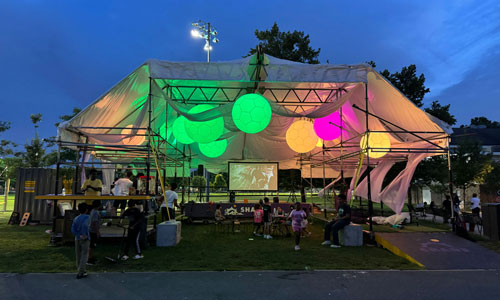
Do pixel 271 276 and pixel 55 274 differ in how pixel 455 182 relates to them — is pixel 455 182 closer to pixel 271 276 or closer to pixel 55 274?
pixel 271 276

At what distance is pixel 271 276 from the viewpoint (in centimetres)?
542

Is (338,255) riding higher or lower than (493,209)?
lower

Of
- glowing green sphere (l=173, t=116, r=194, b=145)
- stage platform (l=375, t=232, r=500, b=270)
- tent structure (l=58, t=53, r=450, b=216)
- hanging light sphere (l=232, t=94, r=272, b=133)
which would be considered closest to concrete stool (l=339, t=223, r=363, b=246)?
stage platform (l=375, t=232, r=500, b=270)

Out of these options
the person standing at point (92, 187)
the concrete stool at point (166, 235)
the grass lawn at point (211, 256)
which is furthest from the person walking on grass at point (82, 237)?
the person standing at point (92, 187)

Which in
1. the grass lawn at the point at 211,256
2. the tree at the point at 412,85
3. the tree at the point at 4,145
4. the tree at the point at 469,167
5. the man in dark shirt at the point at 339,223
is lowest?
the grass lawn at the point at 211,256

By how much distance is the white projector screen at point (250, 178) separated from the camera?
16219mm

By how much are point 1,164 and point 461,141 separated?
35.0 metres

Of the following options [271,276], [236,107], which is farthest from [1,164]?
[271,276]

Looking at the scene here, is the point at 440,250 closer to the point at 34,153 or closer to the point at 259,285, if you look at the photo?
the point at 259,285

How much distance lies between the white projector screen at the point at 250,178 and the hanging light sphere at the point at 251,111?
30.3ft

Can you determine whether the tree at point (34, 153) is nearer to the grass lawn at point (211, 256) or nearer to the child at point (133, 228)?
the grass lawn at point (211, 256)

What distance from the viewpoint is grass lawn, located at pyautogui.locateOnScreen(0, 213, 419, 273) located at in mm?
6078

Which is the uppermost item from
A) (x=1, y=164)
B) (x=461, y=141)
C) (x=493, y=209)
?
(x=461, y=141)

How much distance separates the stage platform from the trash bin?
91cm
